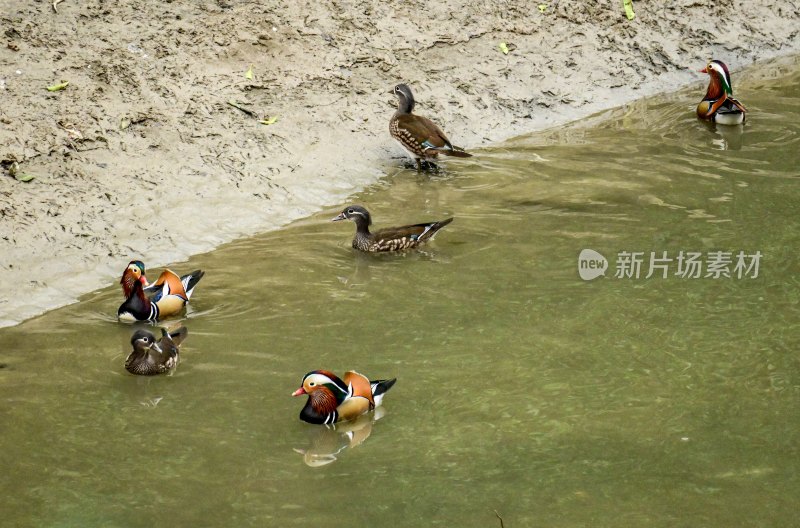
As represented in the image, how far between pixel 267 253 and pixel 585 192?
3.40 meters

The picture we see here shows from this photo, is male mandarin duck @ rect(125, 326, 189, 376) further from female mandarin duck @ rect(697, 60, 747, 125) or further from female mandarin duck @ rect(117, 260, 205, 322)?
female mandarin duck @ rect(697, 60, 747, 125)

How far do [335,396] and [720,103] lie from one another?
8055 mm

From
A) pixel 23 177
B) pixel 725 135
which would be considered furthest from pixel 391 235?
pixel 725 135

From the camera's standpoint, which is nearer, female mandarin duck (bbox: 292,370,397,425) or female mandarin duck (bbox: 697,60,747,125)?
female mandarin duck (bbox: 292,370,397,425)

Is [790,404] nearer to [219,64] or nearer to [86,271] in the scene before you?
[86,271]

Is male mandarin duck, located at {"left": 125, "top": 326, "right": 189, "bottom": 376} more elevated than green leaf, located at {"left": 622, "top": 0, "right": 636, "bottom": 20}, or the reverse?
green leaf, located at {"left": 622, "top": 0, "right": 636, "bottom": 20}

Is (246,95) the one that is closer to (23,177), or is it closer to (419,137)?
(419,137)

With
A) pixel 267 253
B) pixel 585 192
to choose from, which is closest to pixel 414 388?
pixel 267 253

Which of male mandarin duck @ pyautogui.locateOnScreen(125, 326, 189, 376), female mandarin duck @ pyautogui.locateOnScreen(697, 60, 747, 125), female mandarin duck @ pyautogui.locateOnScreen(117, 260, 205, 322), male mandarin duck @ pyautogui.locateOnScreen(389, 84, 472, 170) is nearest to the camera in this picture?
male mandarin duck @ pyautogui.locateOnScreen(125, 326, 189, 376)

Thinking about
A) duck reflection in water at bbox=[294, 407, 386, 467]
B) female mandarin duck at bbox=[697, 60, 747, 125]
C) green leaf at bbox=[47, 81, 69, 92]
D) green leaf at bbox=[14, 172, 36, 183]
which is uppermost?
green leaf at bbox=[47, 81, 69, 92]

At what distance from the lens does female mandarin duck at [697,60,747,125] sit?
13.4m

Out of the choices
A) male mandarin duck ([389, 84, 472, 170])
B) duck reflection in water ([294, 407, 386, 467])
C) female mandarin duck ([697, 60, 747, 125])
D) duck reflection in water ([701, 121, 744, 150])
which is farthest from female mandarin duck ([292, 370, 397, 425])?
female mandarin duck ([697, 60, 747, 125])

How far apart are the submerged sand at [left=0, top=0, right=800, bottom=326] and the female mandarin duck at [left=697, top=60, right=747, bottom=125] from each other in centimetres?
134

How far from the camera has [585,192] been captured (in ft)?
37.9
